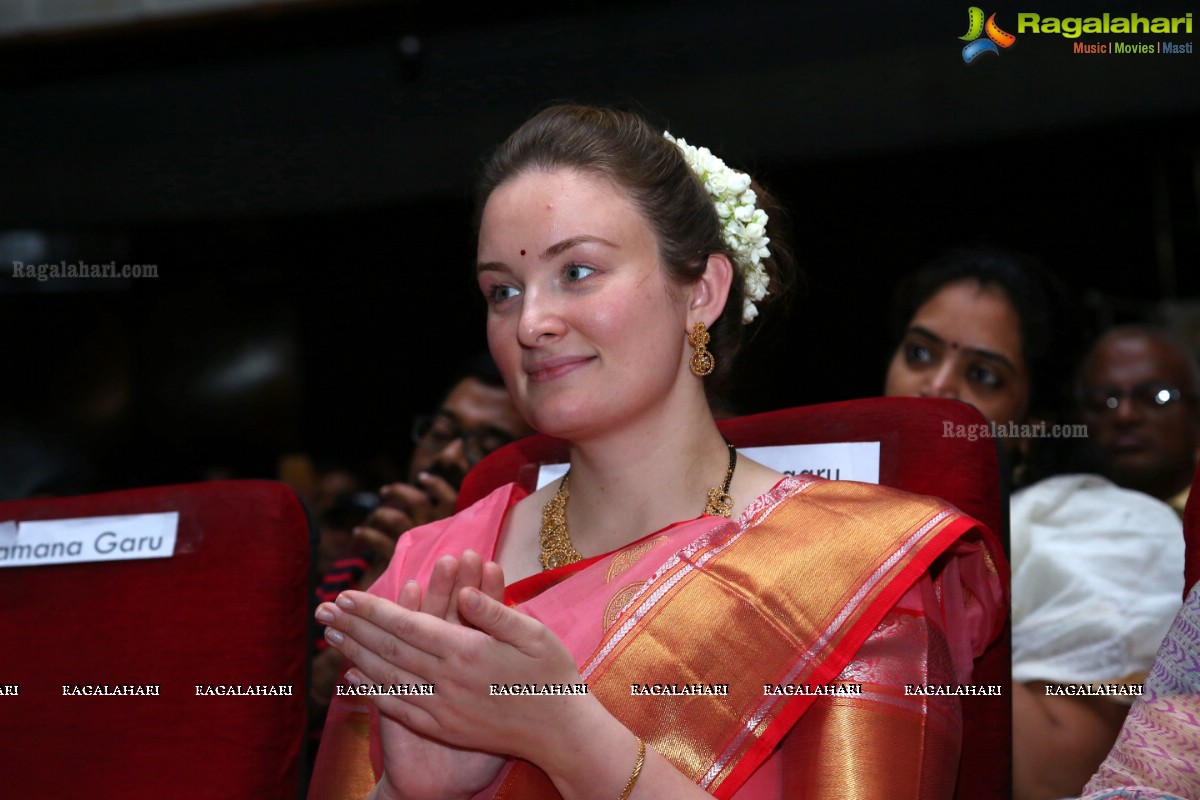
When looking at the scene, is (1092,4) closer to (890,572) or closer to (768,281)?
(768,281)

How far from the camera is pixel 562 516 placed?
1811 millimetres

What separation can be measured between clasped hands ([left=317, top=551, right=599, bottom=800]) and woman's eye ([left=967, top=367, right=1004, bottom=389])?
5.17ft

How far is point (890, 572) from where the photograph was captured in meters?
1.49

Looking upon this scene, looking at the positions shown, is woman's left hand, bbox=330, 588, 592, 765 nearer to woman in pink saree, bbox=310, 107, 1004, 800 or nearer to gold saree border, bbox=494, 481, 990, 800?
woman in pink saree, bbox=310, 107, 1004, 800

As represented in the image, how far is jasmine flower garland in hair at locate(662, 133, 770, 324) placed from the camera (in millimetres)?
1833

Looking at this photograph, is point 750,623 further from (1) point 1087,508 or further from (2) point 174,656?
(1) point 1087,508

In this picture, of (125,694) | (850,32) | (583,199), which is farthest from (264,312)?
(583,199)

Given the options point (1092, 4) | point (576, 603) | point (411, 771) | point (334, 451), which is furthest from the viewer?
point (334, 451)

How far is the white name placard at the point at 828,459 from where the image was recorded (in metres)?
1.80

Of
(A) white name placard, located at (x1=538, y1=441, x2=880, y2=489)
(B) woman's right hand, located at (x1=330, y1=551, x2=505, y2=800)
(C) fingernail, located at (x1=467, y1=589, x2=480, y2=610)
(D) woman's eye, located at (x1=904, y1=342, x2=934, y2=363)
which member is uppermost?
(D) woman's eye, located at (x1=904, y1=342, x2=934, y2=363)

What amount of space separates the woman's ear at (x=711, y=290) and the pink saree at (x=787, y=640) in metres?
0.29

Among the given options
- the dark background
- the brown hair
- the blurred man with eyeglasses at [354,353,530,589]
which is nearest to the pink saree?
the brown hair

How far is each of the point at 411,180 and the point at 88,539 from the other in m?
2.05

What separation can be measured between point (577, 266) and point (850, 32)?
1994mm
